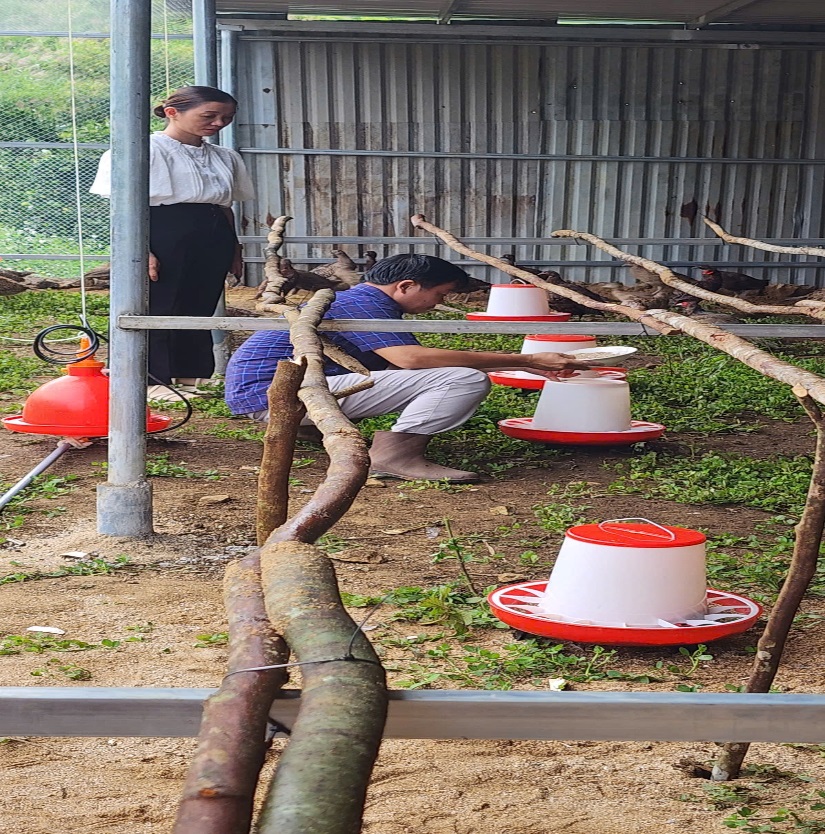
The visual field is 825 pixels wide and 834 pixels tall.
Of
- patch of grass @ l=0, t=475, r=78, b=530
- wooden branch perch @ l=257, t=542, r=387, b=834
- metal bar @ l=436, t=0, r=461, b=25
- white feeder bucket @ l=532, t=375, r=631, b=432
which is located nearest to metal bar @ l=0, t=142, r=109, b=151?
metal bar @ l=436, t=0, r=461, b=25

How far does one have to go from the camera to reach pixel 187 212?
5004 mm

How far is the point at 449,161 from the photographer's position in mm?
11664

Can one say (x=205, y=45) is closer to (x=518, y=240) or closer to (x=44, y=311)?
(x=518, y=240)

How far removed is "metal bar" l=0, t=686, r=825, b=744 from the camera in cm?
96

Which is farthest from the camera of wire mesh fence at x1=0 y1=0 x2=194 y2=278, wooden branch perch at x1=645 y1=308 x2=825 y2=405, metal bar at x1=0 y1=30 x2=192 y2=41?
metal bar at x1=0 y1=30 x2=192 y2=41

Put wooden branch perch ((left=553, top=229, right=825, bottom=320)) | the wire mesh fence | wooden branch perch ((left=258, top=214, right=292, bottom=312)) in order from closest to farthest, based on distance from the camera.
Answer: wooden branch perch ((left=553, top=229, right=825, bottom=320)), wooden branch perch ((left=258, top=214, right=292, bottom=312)), the wire mesh fence

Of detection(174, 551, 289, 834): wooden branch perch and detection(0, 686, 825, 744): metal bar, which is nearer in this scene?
detection(174, 551, 289, 834): wooden branch perch

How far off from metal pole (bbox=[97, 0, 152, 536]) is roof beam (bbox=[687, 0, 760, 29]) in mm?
7904

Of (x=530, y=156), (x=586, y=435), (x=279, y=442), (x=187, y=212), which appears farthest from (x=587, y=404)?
(x=530, y=156)

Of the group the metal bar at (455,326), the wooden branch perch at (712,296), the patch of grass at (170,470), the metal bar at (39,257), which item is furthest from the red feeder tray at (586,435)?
the metal bar at (39,257)

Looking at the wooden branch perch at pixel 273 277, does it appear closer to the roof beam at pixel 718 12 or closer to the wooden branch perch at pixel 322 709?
the wooden branch perch at pixel 322 709

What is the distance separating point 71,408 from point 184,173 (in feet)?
4.45

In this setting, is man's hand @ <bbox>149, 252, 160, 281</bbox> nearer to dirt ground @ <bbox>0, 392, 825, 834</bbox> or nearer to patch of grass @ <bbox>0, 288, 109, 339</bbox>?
dirt ground @ <bbox>0, 392, 825, 834</bbox>

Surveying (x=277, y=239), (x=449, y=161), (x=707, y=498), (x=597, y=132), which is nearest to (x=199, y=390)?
(x=277, y=239)
